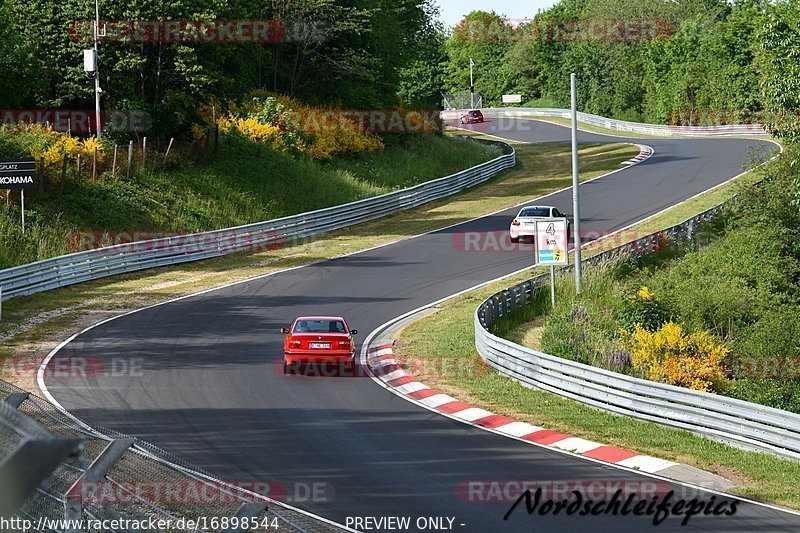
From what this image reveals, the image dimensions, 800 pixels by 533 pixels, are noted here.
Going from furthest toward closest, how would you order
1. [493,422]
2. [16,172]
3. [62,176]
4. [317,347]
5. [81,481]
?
1. [62,176]
2. [16,172]
3. [317,347]
4. [493,422]
5. [81,481]

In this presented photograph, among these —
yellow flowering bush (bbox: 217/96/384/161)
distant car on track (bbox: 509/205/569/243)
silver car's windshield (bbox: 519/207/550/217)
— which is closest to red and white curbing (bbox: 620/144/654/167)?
yellow flowering bush (bbox: 217/96/384/161)

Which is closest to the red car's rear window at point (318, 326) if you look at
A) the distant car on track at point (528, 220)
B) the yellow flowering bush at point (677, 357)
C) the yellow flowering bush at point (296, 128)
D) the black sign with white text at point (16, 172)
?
the yellow flowering bush at point (677, 357)

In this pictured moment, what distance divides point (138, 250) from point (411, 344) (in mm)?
14031

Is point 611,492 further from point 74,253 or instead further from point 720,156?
point 720,156

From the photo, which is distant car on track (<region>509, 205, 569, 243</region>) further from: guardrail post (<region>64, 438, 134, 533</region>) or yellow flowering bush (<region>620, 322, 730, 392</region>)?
guardrail post (<region>64, 438, 134, 533</region>)

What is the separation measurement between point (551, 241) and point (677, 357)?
4.45 meters

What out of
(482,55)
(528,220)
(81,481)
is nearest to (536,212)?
(528,220)

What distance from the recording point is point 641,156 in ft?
221

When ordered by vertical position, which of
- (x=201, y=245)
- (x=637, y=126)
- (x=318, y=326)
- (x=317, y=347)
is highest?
(x=637, y=126)

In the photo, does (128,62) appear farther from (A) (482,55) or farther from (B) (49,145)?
(A) (482,55)

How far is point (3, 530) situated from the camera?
7.60m

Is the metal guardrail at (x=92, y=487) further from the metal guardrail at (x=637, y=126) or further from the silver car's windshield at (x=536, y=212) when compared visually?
the metal guardrail at (x=637, y=126)

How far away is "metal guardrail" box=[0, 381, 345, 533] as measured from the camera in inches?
172

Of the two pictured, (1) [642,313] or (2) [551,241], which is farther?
(1) [642,313]
